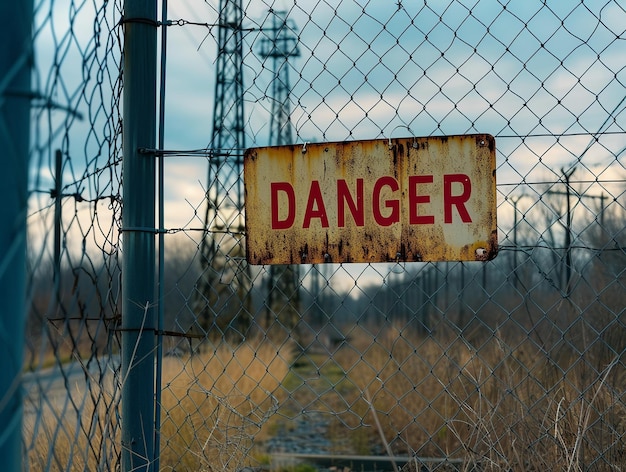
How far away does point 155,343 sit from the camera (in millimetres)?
2453

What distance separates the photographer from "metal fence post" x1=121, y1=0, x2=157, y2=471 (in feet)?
7.86

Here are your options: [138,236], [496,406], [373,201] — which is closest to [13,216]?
[138,236]

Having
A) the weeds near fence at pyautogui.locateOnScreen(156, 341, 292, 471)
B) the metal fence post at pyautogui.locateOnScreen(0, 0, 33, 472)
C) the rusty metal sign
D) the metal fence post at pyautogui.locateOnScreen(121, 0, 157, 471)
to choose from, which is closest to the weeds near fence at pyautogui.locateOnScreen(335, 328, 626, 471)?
the rusty metal sign

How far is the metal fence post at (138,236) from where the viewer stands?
239 centimetres

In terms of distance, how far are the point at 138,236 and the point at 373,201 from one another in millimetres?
799

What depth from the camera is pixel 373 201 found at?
2.36 meters

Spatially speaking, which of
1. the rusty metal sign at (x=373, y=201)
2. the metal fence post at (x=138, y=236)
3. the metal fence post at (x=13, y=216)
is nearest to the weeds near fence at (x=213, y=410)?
the metal fence post at (x=138, y=236)

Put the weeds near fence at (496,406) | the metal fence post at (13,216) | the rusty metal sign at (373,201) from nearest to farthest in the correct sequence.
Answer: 1. the metal fence post at (13,216)
2. the rusty metal sign at (373,201)
3. the weeds near fence at (496,406)

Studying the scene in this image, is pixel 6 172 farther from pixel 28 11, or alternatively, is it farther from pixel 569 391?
pixel 569 391

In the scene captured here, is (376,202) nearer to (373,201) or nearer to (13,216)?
(373,201)

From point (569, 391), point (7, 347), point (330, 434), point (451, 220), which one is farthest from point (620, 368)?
point (330, 434)

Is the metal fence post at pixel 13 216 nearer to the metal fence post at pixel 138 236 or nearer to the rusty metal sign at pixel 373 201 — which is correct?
the metal fence post at pixel 138 236

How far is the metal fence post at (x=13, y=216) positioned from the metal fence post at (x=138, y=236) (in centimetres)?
108

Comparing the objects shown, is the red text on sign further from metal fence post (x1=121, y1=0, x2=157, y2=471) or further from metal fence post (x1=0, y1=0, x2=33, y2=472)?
metal fence post (x1=0, y1=0, x2=33, y2=472)
